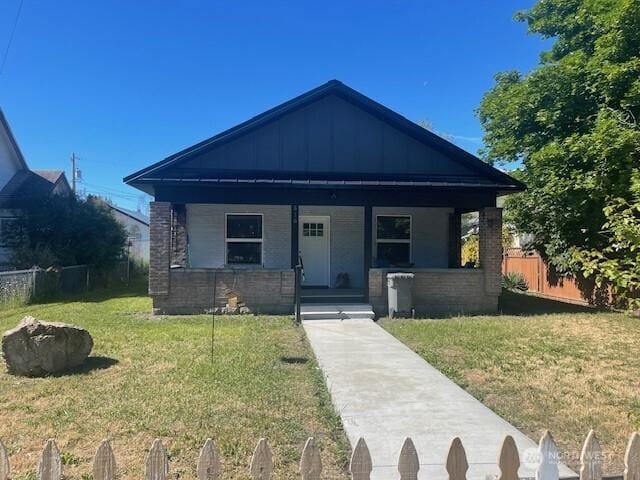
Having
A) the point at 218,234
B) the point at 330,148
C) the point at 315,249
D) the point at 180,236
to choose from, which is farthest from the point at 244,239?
the point at 330,148

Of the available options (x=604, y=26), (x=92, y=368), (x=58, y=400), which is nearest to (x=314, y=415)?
(x=58, y=400)

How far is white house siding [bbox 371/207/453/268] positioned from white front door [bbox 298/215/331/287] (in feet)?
6.15

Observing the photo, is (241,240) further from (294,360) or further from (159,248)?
(294,360)

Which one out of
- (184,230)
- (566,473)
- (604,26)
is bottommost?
(566,473)

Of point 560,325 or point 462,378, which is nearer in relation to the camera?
point 462,378

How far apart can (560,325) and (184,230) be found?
34.5 ft

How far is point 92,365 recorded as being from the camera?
735 cm

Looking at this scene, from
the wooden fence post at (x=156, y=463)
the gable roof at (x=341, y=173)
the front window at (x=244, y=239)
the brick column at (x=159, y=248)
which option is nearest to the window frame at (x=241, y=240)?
the front window at (x=244, y=239)

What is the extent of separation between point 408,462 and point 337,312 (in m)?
9.56

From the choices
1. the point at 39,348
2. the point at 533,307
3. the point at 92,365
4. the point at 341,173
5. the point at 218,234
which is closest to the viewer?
the point at 39,348

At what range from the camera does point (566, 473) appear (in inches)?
152

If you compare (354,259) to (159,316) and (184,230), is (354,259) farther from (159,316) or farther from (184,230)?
(159,316)

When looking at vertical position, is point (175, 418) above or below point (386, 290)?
below

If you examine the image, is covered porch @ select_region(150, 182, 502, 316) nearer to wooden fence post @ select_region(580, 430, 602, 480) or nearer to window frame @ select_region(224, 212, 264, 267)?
window frame @ select_region(224, 212, 264, 267)
